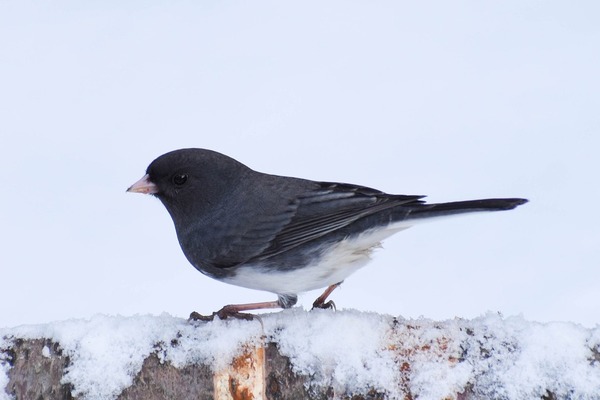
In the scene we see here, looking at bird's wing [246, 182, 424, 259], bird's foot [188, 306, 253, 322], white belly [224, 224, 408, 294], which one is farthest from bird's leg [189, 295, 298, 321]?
bird's wing [246, 182, 424, 259]

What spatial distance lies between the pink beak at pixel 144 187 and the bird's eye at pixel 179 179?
103mm

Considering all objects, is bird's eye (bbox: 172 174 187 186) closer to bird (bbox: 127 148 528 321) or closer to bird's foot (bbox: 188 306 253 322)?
bird (bbox: 127 148 528 321)

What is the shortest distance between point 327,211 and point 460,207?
0.58 metres

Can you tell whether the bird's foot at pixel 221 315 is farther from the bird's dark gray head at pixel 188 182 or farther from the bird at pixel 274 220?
the bird's dark gray head at pixel 188 182

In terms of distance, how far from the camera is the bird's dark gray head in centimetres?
342

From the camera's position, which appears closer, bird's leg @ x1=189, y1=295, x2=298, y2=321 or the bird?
bird's leg @ x1=189, y1=295, x2=298, y2=321

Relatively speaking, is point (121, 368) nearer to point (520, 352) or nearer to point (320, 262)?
point (320, 262)

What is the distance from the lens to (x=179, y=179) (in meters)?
3.43

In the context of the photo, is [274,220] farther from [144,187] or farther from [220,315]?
[144,187]

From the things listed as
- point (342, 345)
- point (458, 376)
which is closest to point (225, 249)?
point (342, 345)

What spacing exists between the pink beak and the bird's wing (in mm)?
676

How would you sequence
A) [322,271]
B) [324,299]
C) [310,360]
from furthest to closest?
[324,299], [322,271], [310,360]

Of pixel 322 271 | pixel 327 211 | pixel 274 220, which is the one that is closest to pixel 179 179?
pixel 274 220

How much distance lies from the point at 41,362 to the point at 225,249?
0.91 m
